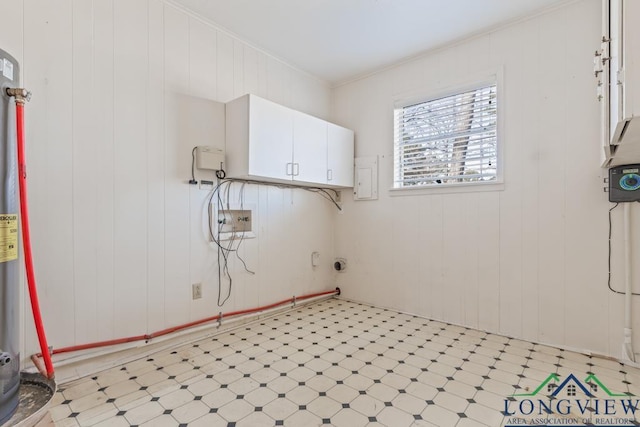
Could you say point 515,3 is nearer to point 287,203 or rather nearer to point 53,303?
point 287,203

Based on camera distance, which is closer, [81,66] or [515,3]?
[81,66]

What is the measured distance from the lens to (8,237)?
137 centimetres

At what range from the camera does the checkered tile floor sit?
62.1 inches

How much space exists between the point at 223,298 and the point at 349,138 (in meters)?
2.17

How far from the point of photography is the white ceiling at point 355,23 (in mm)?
2387

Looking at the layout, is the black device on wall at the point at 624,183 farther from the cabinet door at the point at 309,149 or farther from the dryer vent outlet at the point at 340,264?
the dryer vent outlet at the point at 340,264

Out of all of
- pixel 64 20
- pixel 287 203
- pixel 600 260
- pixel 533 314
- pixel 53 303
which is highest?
pixel 64 20

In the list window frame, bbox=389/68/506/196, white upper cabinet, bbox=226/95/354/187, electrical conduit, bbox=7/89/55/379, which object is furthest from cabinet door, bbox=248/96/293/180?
electrical conduit, bbox=7/89/55/379

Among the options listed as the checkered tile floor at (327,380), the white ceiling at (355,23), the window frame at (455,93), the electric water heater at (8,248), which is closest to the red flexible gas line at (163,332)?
the checkered tile floor at (327,380)

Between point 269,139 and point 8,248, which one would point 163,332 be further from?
point 269,139

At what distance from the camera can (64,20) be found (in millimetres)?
1907

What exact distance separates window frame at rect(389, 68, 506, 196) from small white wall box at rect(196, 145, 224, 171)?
1.78 m

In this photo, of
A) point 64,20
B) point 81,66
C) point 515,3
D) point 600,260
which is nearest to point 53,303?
point 81,66

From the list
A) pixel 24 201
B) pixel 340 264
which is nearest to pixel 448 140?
pixel 340 264
